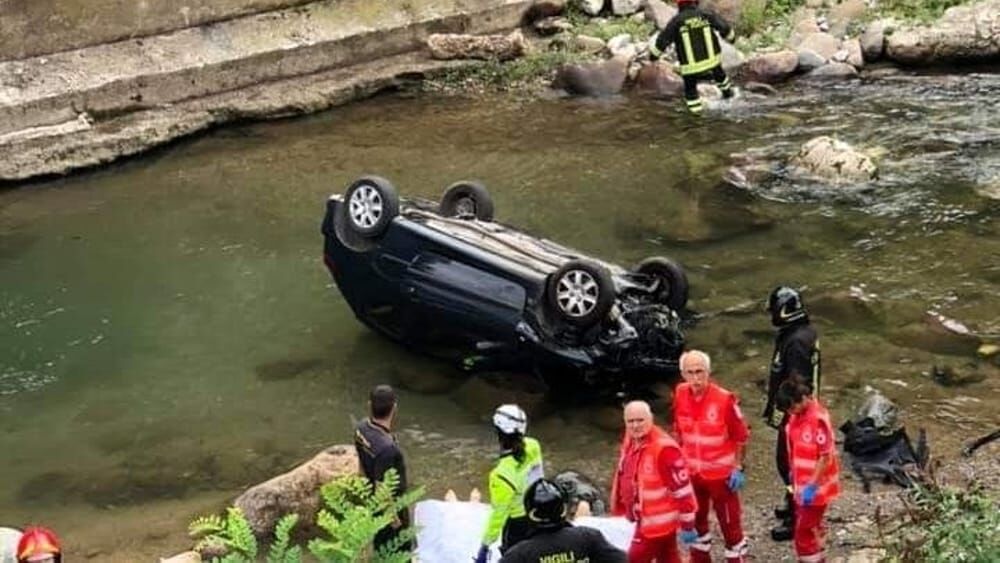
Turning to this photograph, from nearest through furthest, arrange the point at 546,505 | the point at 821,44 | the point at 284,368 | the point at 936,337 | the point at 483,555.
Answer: the point at 546,505 < the point at 483,555 < the point at 936,337 < the point at 284,368 < the point at 821,44

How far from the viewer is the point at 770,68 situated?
19.7 meters

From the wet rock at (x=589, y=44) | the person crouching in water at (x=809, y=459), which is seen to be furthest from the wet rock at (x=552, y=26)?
the person crouching in water at (x=809, y=459)

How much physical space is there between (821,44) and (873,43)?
0.72m

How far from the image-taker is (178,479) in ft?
35.2

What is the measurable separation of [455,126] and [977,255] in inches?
301

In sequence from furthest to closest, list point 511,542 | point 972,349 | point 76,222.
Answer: point 76,222
point 972,349
point 511,542

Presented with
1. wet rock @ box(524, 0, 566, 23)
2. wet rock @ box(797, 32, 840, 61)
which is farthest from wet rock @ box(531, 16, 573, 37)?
wet rock @ box(797, 32, 840, 61)

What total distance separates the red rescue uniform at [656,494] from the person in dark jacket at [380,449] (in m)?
1.28

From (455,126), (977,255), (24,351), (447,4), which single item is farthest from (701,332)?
(447,4)

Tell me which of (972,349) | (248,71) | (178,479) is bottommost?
(972,349)

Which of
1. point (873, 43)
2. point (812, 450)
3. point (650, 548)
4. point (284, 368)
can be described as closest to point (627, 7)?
point (873, 43)

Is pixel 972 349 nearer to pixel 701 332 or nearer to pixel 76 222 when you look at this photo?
pixel 701 332

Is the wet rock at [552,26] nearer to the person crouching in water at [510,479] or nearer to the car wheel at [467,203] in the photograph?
the car wheel at [467,203]

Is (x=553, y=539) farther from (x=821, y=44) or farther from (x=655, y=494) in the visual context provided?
(x=821, y=44)
